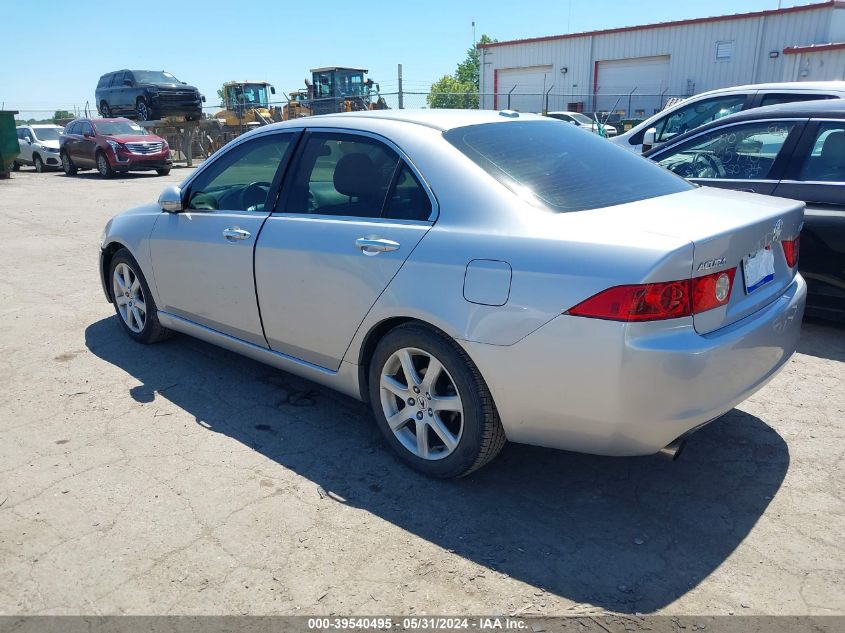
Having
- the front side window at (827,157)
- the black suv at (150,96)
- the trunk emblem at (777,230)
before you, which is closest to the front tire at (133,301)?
the trunk emblem at (777,230)

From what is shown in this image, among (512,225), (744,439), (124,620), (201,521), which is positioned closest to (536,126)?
(512,225)

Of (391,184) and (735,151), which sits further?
(735,151)

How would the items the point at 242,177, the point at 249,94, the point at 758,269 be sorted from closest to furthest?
1. the point at 758,269
2. the point at 242,177
3. the point at 249,94

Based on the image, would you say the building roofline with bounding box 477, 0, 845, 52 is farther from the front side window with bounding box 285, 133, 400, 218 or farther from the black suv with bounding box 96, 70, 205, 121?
the front side window with bounding box 285, 133, 400, 218

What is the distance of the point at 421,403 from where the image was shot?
317cm

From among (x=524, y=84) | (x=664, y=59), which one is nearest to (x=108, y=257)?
(x=664, y=59)

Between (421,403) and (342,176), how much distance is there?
4.21 ft

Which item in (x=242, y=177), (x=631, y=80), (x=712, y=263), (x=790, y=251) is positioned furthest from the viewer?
(x=631, y=80)

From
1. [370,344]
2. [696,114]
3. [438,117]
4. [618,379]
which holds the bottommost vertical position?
[370,344]

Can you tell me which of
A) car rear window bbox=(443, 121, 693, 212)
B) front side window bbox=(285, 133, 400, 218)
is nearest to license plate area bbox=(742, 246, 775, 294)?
car rear window bbox=(443, 121, 693, 212)

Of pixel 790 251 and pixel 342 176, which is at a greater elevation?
pixel 342 176

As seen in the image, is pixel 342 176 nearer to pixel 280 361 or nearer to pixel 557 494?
pixel 280 361

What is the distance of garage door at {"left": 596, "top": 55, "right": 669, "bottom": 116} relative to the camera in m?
36.5

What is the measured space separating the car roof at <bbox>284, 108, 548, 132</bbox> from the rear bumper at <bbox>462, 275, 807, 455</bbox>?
1.27 m
